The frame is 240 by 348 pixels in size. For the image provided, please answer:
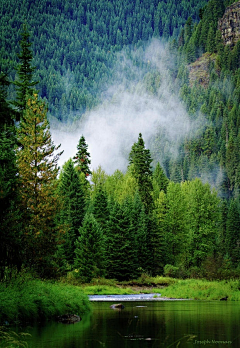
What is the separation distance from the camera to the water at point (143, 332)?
56.0ft

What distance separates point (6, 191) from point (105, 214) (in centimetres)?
5133

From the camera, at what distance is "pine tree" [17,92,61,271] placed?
3491 centimetres

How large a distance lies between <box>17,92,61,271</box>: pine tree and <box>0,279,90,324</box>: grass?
5.21 metres

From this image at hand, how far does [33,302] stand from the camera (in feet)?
80.8

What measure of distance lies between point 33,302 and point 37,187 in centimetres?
1340

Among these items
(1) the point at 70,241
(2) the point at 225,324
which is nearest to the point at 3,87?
(2) the point at 225,324

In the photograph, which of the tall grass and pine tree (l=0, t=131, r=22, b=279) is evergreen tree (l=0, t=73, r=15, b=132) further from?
the tall grass

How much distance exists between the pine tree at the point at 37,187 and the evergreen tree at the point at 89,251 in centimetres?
2413

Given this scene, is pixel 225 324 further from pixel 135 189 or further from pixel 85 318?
pixel 135 189

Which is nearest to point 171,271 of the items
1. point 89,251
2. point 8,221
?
point 89,251

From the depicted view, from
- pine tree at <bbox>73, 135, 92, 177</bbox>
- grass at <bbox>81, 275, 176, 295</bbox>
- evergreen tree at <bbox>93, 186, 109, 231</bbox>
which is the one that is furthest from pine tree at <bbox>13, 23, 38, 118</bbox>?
pine tree at <bbox>73, 135, 92, 177</bbox>

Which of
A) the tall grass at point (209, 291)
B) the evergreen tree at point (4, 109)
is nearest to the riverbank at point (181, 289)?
the tall grass at point (209, 291)

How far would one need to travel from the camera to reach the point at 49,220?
3622 cm

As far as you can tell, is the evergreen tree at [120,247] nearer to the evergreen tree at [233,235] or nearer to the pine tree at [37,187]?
the pine tree at [37,187]
